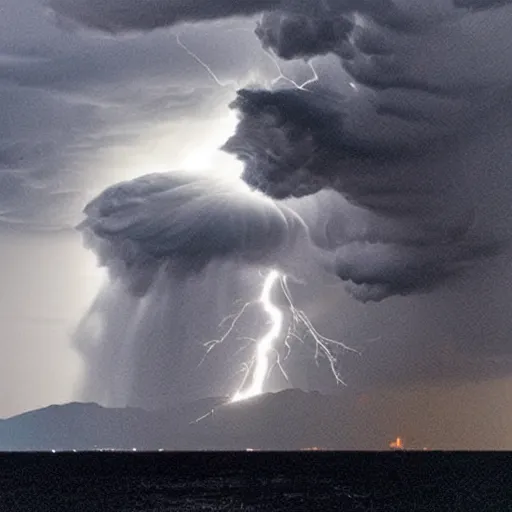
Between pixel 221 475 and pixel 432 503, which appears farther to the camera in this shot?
pixel 221 475

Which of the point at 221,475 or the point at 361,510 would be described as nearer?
the point at 361,510

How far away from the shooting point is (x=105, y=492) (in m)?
83.1

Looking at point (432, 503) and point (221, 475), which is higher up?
point (221, 475)

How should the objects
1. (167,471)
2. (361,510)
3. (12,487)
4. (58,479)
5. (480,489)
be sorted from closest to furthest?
(361,510) → (480,489) → (12,487) → (58,479) → (167,471)

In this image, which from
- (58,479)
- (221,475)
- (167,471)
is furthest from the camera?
(167,471)

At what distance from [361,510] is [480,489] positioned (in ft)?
73.3

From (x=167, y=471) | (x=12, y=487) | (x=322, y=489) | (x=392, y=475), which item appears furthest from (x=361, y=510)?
(x=167, y=471)

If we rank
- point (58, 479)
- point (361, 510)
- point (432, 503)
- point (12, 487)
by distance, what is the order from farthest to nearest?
point (58, 479) < point (12, 487) < point (432, 503) < point (361, 510)

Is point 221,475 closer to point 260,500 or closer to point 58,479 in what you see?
point 58,479

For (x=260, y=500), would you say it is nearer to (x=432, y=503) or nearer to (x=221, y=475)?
(x=432, y=503)

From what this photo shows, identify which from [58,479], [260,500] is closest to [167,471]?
[58,479]

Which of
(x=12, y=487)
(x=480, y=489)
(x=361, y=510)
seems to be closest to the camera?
(x=361, y=510)

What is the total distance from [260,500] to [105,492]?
16988 mm

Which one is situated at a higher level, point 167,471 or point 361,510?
point 167,471
